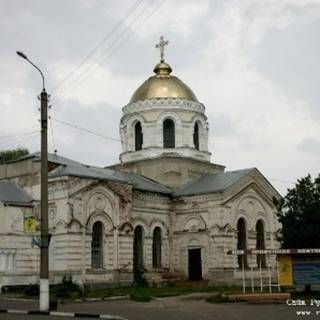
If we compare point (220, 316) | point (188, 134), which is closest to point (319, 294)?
point (220, 316)

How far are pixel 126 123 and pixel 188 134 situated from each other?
4.90 m

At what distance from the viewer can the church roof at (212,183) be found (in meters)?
43.6

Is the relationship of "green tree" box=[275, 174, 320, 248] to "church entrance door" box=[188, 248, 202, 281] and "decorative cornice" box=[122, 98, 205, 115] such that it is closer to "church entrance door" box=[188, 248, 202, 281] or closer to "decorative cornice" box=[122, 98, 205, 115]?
"church entrance door" box=[188, 248, 202, 281]

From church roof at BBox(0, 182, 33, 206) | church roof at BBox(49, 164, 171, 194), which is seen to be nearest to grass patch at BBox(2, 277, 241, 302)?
church roof at BBox(0, 182, 33, 206)

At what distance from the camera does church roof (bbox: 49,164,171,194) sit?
125 ft

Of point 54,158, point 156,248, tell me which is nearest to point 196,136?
point 156,248

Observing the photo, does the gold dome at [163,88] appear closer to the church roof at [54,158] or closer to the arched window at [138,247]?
the church roof at [54,158]

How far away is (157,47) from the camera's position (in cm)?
5062

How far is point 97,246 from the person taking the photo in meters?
39.0

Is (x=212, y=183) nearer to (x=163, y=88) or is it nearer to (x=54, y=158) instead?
(x=163, y=88)

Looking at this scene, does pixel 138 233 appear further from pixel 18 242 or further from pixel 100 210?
pixel 18 242

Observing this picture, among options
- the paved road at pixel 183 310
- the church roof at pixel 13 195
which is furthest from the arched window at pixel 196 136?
the paved road at pixel 183 310

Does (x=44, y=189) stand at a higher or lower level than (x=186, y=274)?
higher

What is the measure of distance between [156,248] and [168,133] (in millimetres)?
9216
